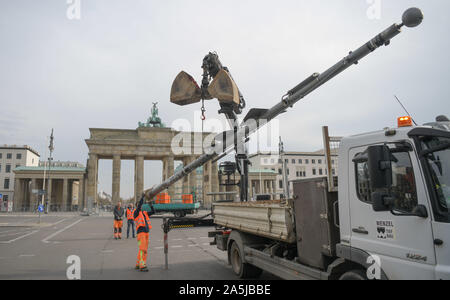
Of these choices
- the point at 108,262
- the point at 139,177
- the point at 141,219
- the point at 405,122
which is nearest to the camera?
the point at 405,122

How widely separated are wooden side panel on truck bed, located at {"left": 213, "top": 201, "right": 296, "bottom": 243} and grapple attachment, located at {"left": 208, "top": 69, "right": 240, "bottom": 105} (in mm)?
2795

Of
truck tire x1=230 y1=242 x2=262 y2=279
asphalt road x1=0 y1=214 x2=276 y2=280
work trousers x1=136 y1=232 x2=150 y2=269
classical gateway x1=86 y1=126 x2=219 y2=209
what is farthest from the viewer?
classical gateway x1=86 y1=126 x2=219 y2=209

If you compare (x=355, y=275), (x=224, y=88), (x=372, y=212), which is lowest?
(x=355, y=275)

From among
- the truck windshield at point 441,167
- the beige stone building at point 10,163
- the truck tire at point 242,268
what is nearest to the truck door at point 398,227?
the truck windshield at point 441,167

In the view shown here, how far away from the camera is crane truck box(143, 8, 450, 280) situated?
3.26 m

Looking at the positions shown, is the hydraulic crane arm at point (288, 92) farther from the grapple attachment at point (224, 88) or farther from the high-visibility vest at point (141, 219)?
the high-visibility vest at point (141, 219)

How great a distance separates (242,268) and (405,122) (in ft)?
15.9

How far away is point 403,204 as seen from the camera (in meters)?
3.53

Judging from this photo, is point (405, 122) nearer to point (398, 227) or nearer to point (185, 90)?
point (398, 227)

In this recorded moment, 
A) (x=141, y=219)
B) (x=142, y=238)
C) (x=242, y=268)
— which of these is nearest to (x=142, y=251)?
(x=142, y=238)

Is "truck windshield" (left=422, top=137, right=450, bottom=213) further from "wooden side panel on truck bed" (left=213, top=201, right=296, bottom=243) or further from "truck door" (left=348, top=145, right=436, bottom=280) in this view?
"wooden side panel on truck bed" (left=213, top=201, right=296, bottom=243)

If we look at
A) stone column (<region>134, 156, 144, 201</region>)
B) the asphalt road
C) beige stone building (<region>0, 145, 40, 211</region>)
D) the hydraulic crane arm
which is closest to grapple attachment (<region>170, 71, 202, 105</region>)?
the hydraulic crane arm

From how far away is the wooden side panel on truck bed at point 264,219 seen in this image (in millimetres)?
5117
